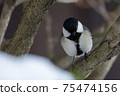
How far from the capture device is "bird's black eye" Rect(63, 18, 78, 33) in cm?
80

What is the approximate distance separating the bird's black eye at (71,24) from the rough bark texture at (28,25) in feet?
0.27

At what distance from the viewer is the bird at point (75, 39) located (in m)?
0.83

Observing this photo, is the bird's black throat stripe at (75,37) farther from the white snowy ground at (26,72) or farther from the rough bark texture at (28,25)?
the white snowy ground at (26,72)

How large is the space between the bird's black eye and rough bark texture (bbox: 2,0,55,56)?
8 centimetres

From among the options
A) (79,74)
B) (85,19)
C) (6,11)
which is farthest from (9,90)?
(85,19)

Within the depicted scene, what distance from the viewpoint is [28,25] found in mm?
884

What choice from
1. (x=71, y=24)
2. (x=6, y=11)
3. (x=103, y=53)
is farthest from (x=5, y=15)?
(x=103, y=53)

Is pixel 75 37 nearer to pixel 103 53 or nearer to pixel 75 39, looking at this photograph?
pixel 75 39

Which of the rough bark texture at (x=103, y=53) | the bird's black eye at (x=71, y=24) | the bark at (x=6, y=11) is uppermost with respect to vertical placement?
the bark at (x=6, y=11)

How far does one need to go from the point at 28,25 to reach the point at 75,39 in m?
0.16

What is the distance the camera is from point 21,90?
599 mm

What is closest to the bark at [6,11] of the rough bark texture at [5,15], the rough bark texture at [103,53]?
the rough bark texture at [5,15]

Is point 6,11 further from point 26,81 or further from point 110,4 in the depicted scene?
point 110,4

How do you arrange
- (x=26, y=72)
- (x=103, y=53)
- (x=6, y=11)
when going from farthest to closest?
1. (x=6, y=11)
2. (x=103, y=53)
3. (x=26, y=72)
